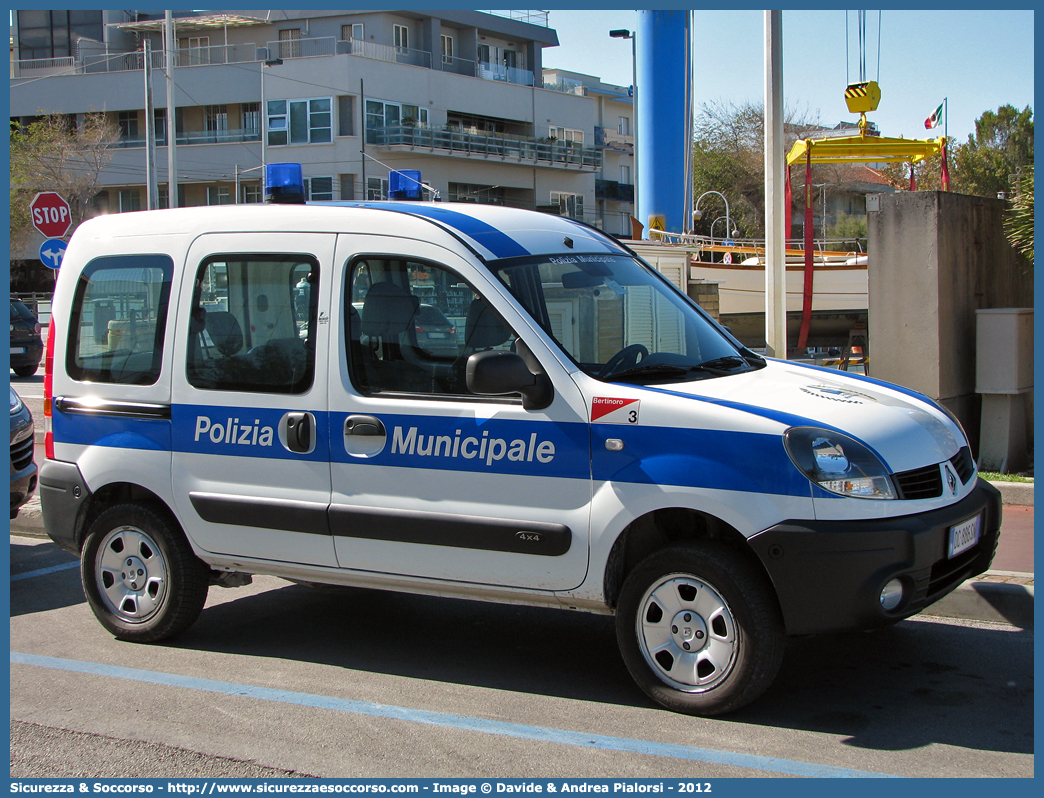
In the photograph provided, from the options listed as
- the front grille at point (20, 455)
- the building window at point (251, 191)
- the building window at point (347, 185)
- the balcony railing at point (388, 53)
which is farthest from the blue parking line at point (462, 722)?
the building window at point (251, 191)

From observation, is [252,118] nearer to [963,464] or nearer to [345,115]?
[345,115]

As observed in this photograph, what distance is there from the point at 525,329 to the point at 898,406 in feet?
5.45

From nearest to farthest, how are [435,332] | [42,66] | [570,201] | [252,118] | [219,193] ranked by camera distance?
1. [435,332]
2. [252,118]
3. [219,193]
4. [42,66]
5. [570,201]

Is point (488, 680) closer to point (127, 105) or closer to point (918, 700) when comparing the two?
point (918, 700)

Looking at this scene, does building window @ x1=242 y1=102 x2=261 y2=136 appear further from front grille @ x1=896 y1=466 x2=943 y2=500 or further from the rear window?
front grille @ x1=896 y1=466 x2=943 y2=500

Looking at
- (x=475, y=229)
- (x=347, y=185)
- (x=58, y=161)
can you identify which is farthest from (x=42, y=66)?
(x=475, y=229)

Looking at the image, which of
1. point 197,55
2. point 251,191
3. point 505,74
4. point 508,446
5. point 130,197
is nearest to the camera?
point 508,446

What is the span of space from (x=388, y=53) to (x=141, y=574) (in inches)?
2106

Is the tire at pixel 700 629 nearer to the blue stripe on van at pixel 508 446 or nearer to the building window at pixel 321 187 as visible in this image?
the blue stripe on van at pixel 508 446

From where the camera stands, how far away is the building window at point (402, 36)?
57.8 metres

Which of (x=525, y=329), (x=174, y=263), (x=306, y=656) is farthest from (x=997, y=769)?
(x=174, y=263)

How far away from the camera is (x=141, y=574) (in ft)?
18.4

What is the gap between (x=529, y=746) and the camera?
13.7ft

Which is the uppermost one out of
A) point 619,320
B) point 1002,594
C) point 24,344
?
point 619,320
